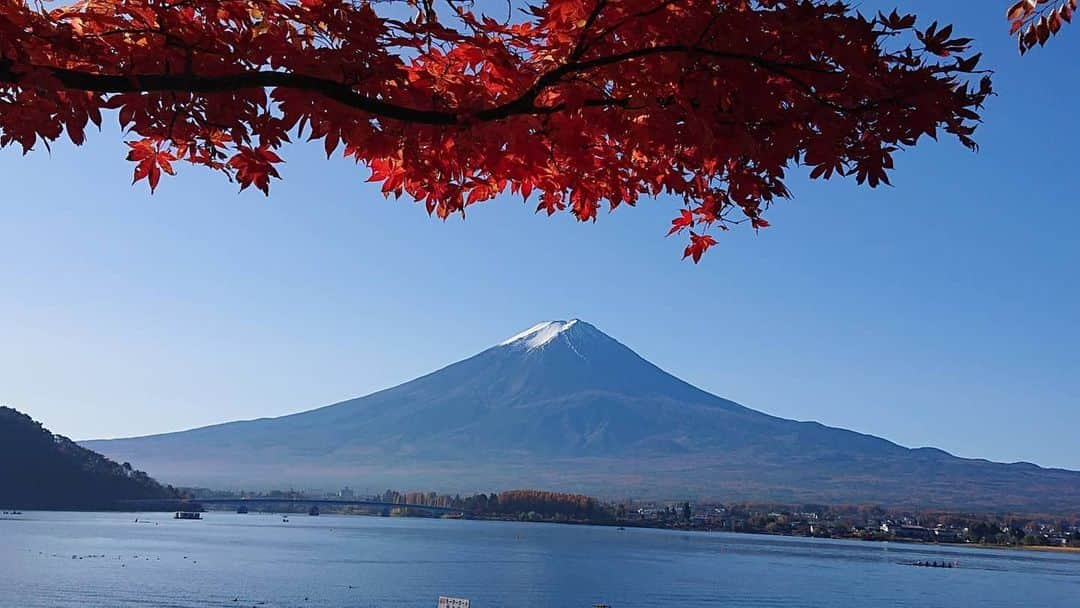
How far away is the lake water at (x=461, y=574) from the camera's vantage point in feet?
118

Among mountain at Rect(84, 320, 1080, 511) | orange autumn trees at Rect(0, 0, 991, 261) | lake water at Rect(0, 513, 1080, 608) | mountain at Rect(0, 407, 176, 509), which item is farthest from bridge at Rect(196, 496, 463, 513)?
orange autumn trees at Rect(0, 0, 991, 261)

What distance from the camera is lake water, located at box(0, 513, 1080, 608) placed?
3600cm

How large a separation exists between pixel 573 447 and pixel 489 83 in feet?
495

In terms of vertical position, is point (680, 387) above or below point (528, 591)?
above

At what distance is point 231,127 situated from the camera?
7.05 ft

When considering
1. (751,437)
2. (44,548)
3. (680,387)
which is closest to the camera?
(44,548)

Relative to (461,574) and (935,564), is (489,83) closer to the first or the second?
(461,574)

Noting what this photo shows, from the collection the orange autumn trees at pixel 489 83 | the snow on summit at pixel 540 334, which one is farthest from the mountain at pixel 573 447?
the orange autumn trees at pixel 489 83

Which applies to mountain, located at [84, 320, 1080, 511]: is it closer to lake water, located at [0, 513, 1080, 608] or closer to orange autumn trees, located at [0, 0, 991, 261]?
lake water, located at [0, 513, 1080, 608]

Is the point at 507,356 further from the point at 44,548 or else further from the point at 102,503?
the point at 44,548

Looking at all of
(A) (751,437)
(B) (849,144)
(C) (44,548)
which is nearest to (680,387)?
(A) (751,437)

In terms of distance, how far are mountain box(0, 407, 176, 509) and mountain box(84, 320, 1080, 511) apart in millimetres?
61470

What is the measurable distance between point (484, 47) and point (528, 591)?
4009 centimetres

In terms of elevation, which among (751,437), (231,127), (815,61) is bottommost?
(231,127)
